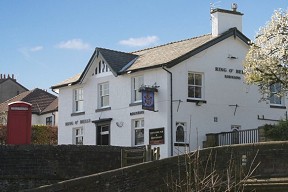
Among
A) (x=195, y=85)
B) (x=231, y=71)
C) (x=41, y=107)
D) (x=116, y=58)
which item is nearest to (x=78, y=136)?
(x=116, y=58)

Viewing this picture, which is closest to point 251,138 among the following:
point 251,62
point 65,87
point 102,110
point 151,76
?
point 251,62

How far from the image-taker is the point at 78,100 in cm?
3888

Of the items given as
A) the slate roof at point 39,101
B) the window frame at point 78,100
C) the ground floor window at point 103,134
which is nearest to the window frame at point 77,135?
the window frame at point 78,100

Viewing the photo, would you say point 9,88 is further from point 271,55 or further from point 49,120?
point 271,55

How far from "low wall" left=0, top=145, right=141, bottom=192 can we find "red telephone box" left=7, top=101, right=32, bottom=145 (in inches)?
73.5

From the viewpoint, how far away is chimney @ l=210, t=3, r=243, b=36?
1395 inches

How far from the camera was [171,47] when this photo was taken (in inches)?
1455

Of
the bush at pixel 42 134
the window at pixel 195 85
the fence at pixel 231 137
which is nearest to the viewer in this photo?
the fence at pixel 231 137

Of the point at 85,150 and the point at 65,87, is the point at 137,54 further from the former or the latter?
the point at 85,150

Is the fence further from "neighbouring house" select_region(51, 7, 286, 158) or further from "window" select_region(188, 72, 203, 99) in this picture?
"window" select_region(188, 72, 203, 99)

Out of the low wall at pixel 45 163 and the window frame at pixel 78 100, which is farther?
the window frame at pixel 78 100

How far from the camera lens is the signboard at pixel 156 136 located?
32750mm

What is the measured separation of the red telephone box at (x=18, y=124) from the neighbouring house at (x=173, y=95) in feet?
30.3

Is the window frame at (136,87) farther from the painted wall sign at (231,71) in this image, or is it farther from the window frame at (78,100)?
the window frame at (78,100)
